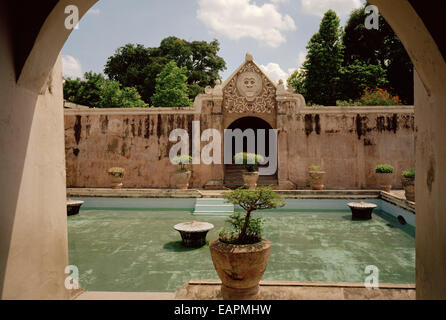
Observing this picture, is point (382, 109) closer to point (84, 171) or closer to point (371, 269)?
point (371, 269)

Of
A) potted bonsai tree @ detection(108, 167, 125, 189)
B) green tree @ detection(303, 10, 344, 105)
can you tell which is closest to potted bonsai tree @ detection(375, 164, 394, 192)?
potted bonsai tree @ detection(108, 167, 125, 189)

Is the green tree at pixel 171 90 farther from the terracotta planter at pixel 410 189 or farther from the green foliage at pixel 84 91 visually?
the terracotta planter at pixel 410 189

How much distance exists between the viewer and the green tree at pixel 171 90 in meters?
22.2

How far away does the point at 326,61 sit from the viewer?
20.3 meters

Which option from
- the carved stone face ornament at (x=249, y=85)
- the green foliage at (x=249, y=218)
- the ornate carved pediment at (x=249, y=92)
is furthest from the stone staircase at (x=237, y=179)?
the green foliage at (x=249, y=218)

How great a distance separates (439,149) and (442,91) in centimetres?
36

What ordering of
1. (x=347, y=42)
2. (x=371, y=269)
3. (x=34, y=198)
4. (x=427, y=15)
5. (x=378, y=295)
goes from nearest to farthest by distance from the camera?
(x=427, y=15) < (x=34, y=198) < (x=378, y=295) < (x=371, y=269) < (x=347, y=42)

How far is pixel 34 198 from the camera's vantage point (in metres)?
2.14

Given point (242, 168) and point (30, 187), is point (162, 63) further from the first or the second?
point (30, 187)

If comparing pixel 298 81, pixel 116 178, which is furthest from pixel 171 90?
pixel 116 178

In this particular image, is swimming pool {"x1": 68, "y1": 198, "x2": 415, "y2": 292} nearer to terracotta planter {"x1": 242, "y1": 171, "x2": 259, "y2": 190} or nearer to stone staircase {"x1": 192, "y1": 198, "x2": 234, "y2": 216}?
stone staircase {"x1": 192, "y1": 198, "x2": 234, "y2": 216}

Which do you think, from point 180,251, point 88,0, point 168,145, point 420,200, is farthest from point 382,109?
point 88,0

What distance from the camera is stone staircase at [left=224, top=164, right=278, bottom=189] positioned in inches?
479

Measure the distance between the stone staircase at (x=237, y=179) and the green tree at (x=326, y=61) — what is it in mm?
9526
